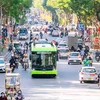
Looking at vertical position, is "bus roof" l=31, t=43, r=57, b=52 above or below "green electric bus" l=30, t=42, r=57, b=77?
above

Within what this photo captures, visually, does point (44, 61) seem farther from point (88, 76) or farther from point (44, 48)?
point (88, 76)

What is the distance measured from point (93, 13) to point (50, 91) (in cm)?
4764

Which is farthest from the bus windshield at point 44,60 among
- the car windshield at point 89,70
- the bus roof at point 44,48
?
the car windshield at point 89,70

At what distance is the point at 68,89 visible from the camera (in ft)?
146

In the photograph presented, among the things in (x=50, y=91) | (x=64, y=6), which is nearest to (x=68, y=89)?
(x=50, y=91)

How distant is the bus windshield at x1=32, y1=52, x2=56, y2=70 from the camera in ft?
172

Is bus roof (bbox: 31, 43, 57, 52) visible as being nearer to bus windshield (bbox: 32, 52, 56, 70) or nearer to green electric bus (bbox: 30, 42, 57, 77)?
green electric bus (bbox: 30, 42, 57, 77)

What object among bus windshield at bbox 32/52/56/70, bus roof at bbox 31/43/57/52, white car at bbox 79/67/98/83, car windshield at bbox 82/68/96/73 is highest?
bus roof at bbox 31/43/57/52

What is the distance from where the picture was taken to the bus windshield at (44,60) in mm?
52281

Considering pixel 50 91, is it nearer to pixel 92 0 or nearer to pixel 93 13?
→ pixel 92 0

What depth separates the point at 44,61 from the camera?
5247 centimetres

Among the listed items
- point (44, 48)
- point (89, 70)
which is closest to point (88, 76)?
point (89, 70)

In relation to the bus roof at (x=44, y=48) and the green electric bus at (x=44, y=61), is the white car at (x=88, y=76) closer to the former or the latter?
the green electric bus at (x=44, y=61)

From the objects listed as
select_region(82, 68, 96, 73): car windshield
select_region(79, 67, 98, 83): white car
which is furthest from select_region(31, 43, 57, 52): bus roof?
select_region(79, 67, 98, 83): white car
